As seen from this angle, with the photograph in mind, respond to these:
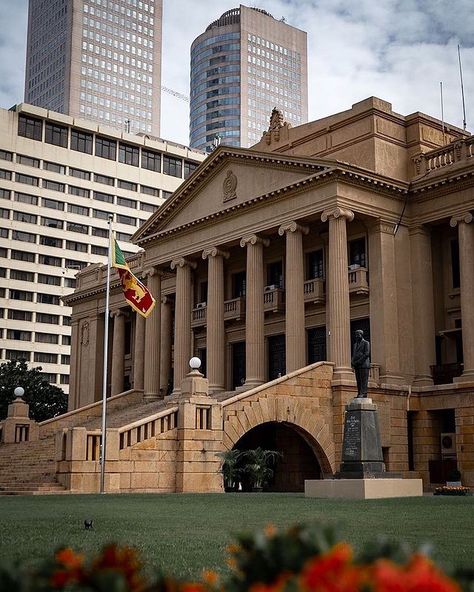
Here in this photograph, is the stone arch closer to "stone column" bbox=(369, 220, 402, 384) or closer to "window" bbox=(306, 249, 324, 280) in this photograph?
"stone column" bbox=(369, 220, 402, 384)

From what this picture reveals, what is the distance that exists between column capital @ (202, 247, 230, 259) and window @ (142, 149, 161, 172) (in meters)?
61.3

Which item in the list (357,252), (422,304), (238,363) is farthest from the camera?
(238,363)

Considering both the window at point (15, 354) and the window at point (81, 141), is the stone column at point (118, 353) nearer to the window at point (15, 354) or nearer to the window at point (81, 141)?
the window at point (15, 354)

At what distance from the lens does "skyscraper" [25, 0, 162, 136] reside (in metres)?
153

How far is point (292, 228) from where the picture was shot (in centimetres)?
3866

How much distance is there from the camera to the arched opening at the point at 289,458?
3775 cm

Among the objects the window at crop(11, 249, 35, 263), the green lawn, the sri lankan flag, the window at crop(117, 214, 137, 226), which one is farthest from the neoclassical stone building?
the window at crop(117, 214, 137, 226)

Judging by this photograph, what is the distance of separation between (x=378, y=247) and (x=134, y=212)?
2623 inches

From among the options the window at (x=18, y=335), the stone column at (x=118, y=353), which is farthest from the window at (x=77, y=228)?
the stone column at (x=118, y=353)

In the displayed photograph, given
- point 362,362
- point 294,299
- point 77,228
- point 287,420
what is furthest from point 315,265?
point 77,228

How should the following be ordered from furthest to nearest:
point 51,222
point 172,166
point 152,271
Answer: point 172,166 < point 51,222 < point 152,271

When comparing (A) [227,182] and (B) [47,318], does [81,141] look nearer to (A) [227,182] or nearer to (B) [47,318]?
(B) [47,318]

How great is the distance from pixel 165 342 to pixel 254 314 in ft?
33.5

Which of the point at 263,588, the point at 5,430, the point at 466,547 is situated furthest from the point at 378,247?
the point at 263,588
